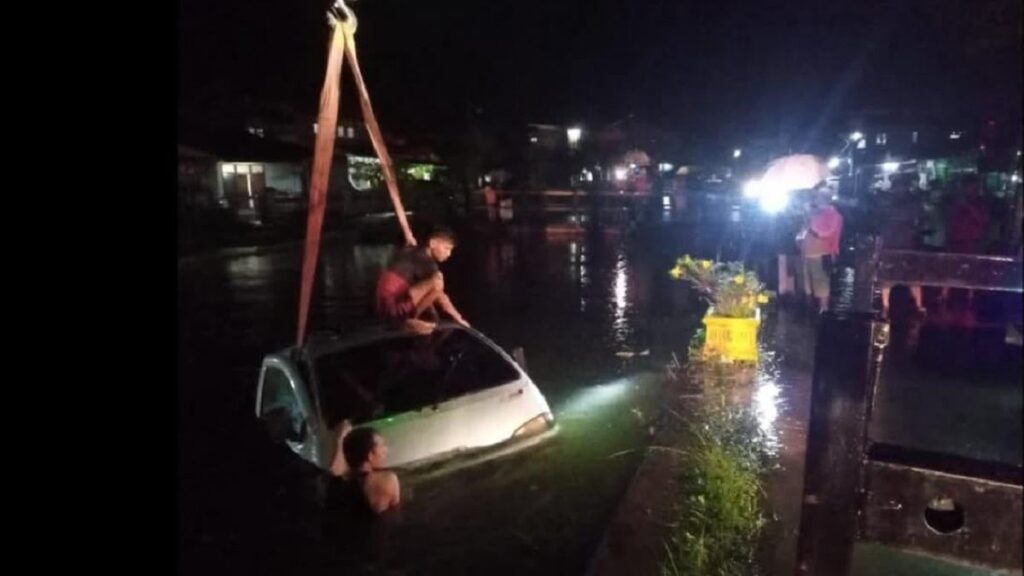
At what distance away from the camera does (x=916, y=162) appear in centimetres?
423

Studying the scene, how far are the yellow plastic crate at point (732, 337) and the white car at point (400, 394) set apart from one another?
2.35 m

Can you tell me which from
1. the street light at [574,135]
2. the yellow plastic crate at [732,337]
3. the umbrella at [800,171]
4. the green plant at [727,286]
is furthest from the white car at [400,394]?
the street light at [574,135]

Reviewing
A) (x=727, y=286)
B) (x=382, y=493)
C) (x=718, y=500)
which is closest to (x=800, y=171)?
(x=727, y=286)

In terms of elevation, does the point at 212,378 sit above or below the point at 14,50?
below

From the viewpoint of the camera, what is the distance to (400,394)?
6.46 m

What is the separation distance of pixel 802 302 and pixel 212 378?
7.22 m

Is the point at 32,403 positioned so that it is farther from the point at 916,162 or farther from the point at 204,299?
the point at 204,299

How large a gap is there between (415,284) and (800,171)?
9.44m

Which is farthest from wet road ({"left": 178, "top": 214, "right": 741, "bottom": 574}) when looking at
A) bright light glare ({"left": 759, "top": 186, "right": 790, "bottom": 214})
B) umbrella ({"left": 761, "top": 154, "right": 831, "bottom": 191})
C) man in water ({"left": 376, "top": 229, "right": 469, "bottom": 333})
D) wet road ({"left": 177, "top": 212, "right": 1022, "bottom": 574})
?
umbrella ({"left": 761, "top": 154, "right": 831, "bottom": 191})

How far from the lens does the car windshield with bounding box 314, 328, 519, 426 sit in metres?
6.33

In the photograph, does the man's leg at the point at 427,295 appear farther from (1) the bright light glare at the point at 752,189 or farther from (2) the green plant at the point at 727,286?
(1) the bright light glare at the point at 752,189

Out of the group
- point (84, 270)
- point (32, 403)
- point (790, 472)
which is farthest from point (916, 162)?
point (32, 403)

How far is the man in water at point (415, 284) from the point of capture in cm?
593

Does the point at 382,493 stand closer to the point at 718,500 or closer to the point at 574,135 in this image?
the point at 718,500
